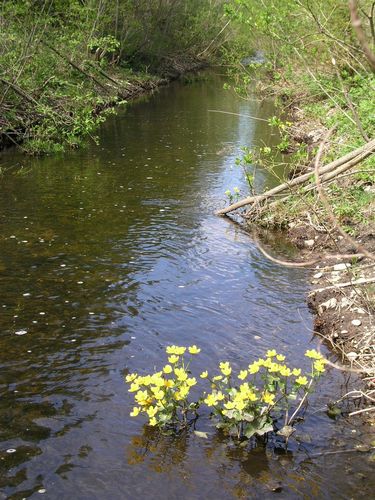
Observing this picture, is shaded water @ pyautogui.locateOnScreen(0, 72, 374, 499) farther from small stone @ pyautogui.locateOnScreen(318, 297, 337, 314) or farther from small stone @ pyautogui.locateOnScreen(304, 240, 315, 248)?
small stone @ pyautogui.locateOnScreen(304, 240, 315, 248)

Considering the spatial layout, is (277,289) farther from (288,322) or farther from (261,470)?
(261,470)

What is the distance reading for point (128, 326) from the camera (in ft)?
24.4

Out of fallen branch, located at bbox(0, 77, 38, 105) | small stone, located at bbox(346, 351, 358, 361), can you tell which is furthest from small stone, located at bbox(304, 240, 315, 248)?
fallen branch, located at bbox(0, 77, 38, 105)

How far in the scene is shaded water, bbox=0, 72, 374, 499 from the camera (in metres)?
4.88

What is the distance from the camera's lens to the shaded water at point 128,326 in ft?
16.0

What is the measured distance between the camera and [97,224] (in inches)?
446

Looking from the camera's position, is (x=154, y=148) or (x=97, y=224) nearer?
(x=97, y=224)

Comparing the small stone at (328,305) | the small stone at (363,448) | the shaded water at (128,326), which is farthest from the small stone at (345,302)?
the small stone at (363,448)

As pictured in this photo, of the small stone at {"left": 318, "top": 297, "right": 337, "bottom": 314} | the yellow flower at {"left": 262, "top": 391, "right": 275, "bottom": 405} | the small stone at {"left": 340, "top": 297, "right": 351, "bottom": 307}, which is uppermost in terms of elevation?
the yellow flower at {"left": 262, "top": 391, "right": 275, "bottom": 405}

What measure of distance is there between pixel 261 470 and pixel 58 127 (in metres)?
13.9

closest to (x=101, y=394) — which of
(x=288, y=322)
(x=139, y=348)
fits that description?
(x=139, y=348)

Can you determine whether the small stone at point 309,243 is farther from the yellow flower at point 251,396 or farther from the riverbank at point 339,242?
the yellow flower at point 251,396

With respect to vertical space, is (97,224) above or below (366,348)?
below

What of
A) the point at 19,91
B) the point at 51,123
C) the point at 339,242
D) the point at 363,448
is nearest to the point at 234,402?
the point at 363,448
